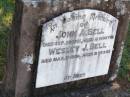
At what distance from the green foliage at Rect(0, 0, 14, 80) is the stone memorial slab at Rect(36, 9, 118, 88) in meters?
0.71

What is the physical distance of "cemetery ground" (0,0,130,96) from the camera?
4.34m

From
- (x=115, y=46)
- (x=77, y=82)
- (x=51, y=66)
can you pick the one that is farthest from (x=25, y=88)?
(x=115, y=46)

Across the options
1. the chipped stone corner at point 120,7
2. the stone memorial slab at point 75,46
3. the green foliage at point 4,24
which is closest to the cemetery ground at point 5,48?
the green foliage at point 4,24

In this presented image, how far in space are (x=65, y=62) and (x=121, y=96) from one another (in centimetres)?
75

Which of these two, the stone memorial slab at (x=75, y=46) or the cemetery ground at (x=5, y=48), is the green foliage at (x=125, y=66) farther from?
the stone memorial slab at (x=75, y=46)

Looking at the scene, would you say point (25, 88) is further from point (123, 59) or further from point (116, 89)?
point (123, 59)

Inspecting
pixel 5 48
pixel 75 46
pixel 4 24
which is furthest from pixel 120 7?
pixel 4 24

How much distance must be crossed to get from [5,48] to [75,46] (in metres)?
1.12

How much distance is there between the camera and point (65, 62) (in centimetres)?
374

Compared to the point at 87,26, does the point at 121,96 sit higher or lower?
lower

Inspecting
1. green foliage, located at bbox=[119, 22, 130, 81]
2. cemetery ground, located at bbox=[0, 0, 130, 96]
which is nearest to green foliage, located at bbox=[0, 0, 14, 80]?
cemetery ground, located at bbox=[0, 0, 130, 96]

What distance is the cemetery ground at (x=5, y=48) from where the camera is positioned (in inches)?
171

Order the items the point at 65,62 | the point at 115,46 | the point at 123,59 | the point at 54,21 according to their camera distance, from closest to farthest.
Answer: the point at 54,21, the point at 65,62, the point at 115,46, the point at 123,59

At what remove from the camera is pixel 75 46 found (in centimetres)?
372
